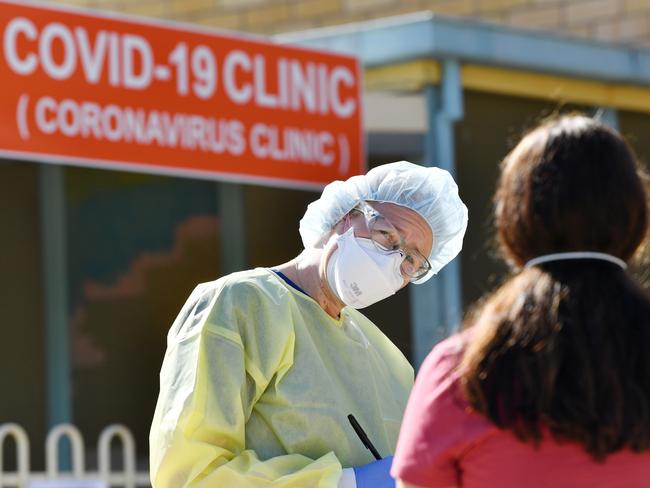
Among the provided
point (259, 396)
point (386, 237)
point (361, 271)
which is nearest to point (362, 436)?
point (259, 396)

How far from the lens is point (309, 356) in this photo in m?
2.81

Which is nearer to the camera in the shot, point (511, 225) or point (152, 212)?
point (511, 225)

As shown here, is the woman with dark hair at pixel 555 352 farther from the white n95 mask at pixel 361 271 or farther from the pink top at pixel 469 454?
the white n95 mask at pixel 361 271

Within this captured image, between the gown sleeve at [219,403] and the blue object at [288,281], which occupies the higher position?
the blue object at [288,281]

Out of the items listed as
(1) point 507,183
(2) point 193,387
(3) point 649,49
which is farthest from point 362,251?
(3) point 649,49

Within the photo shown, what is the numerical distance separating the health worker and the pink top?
72 centimetres

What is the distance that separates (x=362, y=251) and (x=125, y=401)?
3788 millimetres

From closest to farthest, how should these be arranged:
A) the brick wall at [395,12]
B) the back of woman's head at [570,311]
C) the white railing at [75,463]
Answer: the back of woman's head at [570,311] → the white railing at [75,463] → the brick wall at [395,12]

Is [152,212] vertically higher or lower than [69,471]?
higher

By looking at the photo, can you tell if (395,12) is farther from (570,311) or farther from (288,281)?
(570,311)

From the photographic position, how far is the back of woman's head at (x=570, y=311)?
1851 millimetres

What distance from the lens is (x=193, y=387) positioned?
8.68ft

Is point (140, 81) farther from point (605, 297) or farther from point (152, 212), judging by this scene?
point (605, 297)

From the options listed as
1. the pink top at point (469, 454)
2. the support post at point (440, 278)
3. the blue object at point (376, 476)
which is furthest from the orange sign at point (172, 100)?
the pink top at point (469, 454)
